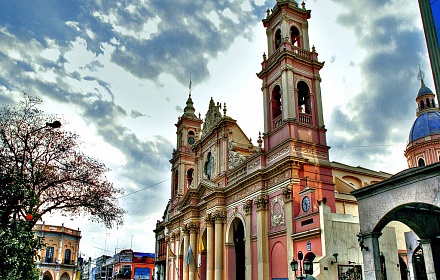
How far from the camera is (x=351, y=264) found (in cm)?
2073

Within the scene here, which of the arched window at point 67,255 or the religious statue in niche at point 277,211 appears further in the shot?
the arched window at point 67,255

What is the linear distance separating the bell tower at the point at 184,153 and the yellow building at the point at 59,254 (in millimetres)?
26836

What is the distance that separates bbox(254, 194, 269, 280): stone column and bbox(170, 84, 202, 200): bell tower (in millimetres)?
17665

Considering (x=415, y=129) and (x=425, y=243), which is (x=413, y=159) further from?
(x=425, y=243)

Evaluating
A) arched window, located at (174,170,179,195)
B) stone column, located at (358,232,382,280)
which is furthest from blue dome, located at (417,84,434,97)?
stone column, located at (358,232,382,280)

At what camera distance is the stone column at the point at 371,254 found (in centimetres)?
1292

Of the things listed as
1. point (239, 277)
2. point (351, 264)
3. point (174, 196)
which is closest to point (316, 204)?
point (351, 264)

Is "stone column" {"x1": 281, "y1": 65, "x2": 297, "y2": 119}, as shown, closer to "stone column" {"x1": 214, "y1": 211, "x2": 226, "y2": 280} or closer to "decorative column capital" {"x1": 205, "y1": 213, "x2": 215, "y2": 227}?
"stone column" {"x1": 214, "y1": 211, "x2": 226, "y2": 280}

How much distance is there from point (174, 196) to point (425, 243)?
33872mm

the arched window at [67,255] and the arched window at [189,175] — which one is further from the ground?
the arched window at [189,175]

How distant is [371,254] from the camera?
13.1 m

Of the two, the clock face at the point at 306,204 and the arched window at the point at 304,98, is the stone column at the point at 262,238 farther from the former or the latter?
the arched window at the point at 304,98

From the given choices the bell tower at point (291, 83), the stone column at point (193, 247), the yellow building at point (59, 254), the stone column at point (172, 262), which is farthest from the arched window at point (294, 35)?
the yellow building at point (59, 254)

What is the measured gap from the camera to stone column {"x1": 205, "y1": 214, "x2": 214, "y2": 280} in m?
→ 32.4
